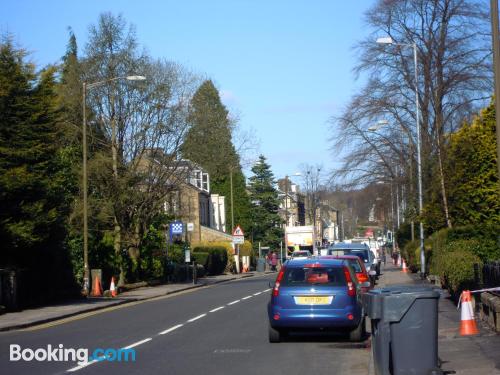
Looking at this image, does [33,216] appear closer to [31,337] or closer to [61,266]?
[61,266]

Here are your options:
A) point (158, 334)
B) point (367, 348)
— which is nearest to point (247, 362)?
point (367, 348)

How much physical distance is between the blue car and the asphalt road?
1.19ft

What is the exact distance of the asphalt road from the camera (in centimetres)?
1346

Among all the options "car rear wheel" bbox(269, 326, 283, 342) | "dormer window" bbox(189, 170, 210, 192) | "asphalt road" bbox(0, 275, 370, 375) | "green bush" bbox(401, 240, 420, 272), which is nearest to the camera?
"asphalt road" bbox(0, 275, 370, 375)

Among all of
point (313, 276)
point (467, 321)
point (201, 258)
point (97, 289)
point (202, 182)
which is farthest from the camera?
point (202, 182)

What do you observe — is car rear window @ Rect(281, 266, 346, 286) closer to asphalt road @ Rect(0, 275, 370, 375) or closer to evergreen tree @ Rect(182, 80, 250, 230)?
asphalt road @ Rect(0, 275, 370, 375)

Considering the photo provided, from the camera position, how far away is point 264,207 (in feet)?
320

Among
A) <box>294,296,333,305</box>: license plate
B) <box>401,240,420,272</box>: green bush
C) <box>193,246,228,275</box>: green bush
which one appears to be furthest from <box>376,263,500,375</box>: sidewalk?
<box>193,246,228,275</box>: green bush

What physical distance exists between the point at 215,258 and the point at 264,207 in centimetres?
3391

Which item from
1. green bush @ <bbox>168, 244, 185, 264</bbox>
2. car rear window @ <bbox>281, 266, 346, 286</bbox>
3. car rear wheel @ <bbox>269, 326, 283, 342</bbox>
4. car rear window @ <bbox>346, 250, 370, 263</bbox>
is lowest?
car rear wheel @ <bbox>269, 326, 283, 342</bbox>

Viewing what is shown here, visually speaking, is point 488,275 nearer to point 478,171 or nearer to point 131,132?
point 478,171

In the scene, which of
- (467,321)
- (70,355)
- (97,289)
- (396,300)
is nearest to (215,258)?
(97,289)

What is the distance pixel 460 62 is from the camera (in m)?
42.4

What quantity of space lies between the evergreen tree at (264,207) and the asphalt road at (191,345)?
70.3 meters
